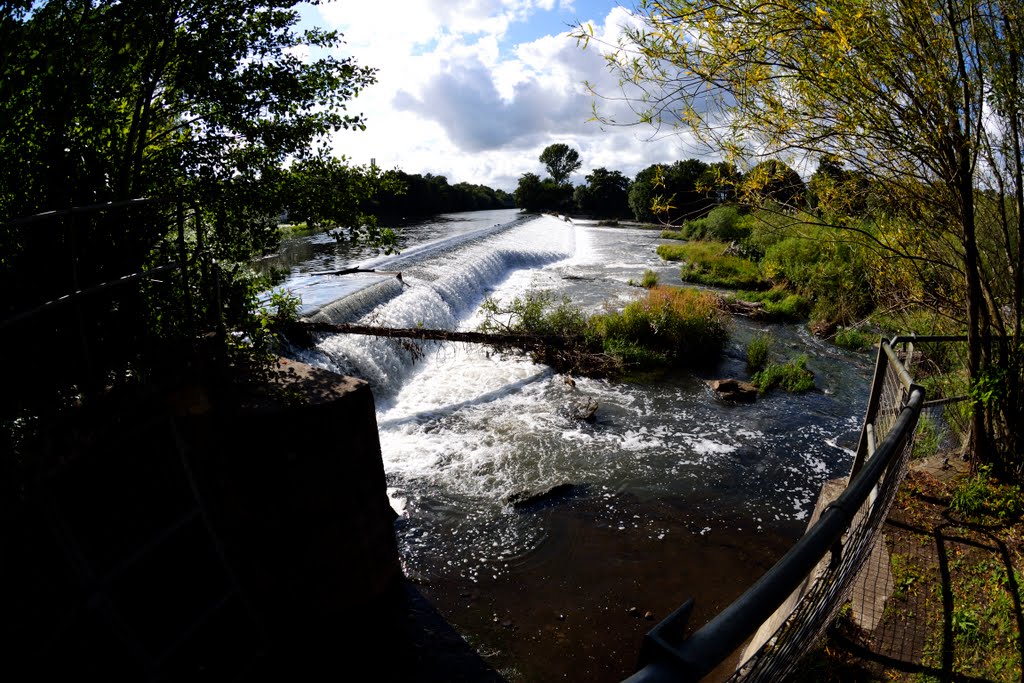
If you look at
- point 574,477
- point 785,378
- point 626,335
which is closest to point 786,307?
point 785,378

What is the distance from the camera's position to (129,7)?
175 inches

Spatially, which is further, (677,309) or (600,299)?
(600,299)

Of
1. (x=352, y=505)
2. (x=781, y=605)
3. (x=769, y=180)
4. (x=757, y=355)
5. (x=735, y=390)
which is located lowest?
(x=735, y=390)

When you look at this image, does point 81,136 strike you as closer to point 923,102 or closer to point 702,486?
point 923,102

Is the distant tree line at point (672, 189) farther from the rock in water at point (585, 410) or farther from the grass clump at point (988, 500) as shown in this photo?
the rock in water at point (585, 410)

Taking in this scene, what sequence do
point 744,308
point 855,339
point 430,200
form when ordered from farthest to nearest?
point 430,200
point 744,308
point 855,339

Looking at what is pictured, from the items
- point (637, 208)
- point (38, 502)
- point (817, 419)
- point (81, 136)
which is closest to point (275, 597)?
point (38, 502)

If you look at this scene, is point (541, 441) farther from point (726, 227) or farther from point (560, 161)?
point (560, 161)

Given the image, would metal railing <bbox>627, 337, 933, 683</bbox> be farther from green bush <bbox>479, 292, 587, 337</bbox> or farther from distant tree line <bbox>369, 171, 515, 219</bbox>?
distant tree line <bbox>369, 171, 515, 219</bbox>

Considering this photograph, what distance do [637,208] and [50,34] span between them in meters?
60.8

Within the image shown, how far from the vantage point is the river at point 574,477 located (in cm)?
589

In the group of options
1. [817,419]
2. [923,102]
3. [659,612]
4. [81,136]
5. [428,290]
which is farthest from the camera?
[428,290]

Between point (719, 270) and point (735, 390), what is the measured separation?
14.4m

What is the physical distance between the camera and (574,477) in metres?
8.46
